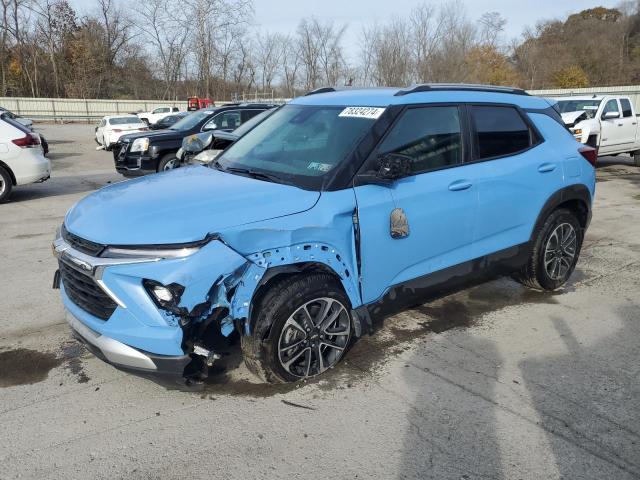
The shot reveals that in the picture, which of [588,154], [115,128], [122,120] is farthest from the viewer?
[122,120]

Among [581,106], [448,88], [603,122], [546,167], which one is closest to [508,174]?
[546,167]

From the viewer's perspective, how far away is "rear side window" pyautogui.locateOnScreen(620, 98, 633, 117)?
15.0 metres

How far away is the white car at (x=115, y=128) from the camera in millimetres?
21641

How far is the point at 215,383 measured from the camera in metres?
3.59

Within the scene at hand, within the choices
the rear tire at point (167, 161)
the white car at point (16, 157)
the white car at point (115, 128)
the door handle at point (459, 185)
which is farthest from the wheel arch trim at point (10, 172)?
the white car at point (115, 128)

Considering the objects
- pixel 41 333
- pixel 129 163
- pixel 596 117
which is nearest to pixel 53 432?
pixel 41 333

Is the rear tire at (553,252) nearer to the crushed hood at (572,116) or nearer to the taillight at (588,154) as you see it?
the taillight at (588,154)

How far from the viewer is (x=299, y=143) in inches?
161

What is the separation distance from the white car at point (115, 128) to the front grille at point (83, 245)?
19.0 m

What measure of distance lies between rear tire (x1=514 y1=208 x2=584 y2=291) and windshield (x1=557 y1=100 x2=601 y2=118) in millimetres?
10591

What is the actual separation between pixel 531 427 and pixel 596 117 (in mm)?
13237

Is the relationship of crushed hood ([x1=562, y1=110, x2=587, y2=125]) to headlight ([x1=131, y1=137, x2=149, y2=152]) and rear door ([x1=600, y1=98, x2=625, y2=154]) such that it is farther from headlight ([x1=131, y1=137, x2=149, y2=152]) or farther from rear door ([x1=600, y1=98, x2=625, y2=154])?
headlight ([x1=131, y1=137, x2=149, y2=152])

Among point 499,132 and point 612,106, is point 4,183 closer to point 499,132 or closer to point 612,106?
point 499,132

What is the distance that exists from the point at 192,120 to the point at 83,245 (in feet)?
32.9
